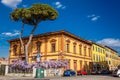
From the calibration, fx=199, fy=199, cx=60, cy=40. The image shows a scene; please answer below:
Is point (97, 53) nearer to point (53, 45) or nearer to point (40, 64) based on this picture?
point (53, 45)

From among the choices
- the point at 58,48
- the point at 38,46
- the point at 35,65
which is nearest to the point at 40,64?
the point at 35,65

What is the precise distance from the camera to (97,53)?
63.2 m

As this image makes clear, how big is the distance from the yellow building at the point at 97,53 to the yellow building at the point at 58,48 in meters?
9.01

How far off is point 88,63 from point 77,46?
879cm

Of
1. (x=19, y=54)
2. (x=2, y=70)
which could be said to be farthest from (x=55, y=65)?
(x=19, y=54)

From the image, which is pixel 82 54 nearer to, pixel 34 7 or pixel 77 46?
pixel 77 46

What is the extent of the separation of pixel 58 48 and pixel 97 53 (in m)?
24.3

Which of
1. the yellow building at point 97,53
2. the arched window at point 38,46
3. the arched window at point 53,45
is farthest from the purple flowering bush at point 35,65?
the yellow building at point 97,53

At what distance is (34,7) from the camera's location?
136 ft

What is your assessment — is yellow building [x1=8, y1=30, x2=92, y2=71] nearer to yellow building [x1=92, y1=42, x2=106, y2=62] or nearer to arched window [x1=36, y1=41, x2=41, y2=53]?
arched window [x1=36, y1=41, x2=41, y2=53]

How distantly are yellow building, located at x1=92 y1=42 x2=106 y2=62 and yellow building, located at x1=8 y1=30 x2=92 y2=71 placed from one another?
9015mm

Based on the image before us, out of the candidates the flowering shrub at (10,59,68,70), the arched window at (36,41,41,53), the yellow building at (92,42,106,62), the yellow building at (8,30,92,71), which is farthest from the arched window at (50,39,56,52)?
the yellow building at (92,42,106,62)

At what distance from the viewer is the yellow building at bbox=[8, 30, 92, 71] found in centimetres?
4233

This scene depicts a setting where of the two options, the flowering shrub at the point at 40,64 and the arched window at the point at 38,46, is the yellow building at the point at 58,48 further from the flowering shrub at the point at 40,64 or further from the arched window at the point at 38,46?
the flowering shrub at the point at 40,64
